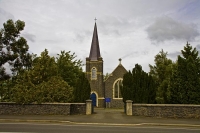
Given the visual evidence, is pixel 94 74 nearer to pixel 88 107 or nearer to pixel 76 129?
pixel 88 107

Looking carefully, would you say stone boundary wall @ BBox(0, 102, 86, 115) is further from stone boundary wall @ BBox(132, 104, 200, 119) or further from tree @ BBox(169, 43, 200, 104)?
tree @ BBox(169, 43, 200, 104)

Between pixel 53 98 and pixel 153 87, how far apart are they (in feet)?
33.2

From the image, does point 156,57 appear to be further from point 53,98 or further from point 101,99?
point 53,98

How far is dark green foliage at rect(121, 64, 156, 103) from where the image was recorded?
856 inches

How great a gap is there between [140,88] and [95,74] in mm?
22601

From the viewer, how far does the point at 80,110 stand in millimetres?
21266

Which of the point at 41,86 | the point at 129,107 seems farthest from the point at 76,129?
the point at 129,107

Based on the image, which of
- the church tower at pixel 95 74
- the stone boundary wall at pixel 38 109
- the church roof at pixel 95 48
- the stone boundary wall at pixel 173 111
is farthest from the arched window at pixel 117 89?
the stone boundary wall at pixel 38 109

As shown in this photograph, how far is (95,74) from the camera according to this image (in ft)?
145

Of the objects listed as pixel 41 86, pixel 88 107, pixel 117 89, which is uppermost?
pixel 117 89

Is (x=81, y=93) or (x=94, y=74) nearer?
(x=81, y=93)

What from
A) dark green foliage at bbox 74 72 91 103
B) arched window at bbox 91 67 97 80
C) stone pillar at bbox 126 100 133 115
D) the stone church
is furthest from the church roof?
stone pillar at bbox 126 100 133 115

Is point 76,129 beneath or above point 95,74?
beneath

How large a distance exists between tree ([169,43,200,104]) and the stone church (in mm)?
23881
